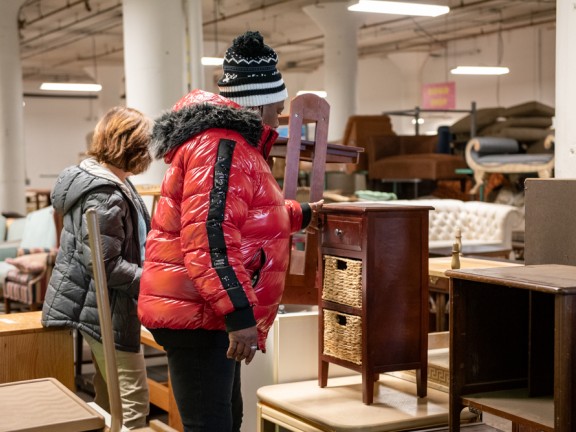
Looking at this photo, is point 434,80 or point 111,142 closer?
point 111,142

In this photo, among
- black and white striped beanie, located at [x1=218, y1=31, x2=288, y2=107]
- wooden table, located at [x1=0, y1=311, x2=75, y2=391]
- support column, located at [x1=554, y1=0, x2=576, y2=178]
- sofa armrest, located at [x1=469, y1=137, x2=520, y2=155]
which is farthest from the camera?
sofa armrest, located at [x1=469, y1=137, x2=520, y2=155]

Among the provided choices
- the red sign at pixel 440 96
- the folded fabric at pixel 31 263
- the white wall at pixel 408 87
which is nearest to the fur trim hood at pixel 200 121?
the folded fabric at pixel 31 263

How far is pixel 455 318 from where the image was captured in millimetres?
2451

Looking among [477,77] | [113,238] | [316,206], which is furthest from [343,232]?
[477,77]

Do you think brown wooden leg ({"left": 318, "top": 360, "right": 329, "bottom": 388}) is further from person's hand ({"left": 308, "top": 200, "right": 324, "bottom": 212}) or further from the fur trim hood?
the fur trim hood

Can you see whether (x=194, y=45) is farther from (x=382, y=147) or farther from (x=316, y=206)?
(x=316, y=206)

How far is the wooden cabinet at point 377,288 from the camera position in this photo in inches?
115

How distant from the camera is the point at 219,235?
2.23 metres

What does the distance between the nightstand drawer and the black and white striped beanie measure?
0.66m

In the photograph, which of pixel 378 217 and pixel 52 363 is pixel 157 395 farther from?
pixel 378 217

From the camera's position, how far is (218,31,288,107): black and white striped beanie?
98.3 inches

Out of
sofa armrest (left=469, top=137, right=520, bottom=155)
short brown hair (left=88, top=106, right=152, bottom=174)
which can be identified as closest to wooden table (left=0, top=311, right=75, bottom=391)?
short brown hair (left=88, top=106, right=152, bottom=174)

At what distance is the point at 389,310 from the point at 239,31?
16.2 m

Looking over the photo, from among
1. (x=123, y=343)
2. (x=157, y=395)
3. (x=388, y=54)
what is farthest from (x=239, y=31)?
(x=123, y=343)
